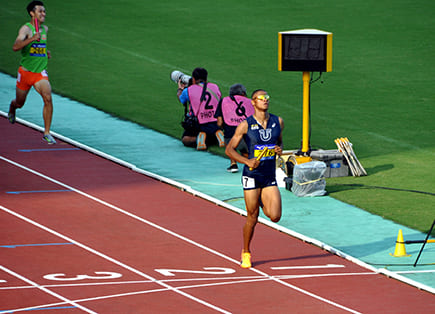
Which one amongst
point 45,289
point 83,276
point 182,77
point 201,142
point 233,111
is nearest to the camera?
point 45,289

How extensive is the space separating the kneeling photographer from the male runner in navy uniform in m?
6.15

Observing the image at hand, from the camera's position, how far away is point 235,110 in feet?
55.8

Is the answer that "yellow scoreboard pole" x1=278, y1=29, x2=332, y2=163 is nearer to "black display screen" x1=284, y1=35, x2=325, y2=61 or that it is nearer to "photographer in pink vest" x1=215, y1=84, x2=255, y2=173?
"black display screen" x1=284, y1=35, x2=325, y2=61

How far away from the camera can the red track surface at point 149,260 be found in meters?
11.1

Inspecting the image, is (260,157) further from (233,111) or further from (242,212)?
(233,111)

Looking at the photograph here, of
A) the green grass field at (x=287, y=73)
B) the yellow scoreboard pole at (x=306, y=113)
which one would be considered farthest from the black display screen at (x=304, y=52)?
the green grass field at (x=287, y=73)

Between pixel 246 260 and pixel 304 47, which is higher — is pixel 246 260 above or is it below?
below

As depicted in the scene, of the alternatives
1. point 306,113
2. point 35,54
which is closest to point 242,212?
point 306,113

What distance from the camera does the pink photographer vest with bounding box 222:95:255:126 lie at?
55.6 ft

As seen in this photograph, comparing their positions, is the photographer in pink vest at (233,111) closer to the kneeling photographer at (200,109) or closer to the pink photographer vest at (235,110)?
the pink photographer vest at (235,110)

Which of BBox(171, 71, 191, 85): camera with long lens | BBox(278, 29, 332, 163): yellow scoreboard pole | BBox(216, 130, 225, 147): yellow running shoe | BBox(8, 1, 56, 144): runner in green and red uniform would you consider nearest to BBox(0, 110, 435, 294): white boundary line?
BBox(8, 1, 56, 144): runner in green and red uniform

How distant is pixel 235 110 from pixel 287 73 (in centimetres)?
891

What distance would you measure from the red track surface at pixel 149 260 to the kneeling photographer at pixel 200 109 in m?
2.17

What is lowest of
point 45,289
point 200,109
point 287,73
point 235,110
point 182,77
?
point 45,289
